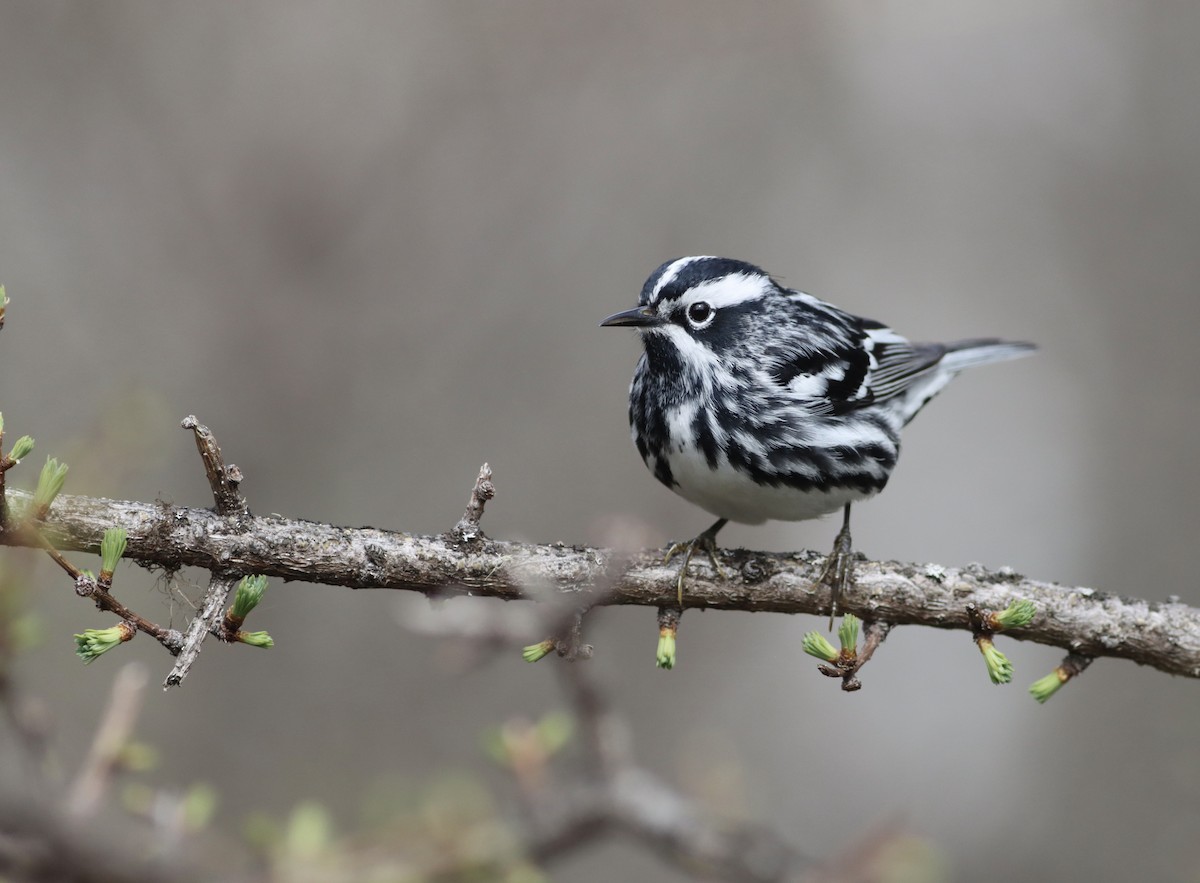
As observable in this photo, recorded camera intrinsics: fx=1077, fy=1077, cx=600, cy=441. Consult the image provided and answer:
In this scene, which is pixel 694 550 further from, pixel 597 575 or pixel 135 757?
pixel 135 757

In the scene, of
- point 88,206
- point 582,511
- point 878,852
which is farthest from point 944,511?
point 88,206

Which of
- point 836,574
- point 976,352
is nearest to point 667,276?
point 836,574

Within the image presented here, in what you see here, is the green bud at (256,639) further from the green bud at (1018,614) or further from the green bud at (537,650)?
the green bud at (1018,614)

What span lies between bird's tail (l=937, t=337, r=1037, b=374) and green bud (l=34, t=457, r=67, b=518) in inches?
165

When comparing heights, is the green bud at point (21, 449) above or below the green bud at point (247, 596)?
above

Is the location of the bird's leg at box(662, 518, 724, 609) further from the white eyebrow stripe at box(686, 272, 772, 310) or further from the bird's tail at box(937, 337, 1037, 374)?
the bird's tail at box(937, 337, 1037, 374)

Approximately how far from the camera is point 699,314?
13.5 feet

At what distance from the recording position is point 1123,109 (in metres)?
9.28

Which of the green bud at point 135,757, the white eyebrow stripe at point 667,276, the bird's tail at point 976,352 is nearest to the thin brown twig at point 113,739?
the green bud at point 135,757

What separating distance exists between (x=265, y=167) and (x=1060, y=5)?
7.16 meters

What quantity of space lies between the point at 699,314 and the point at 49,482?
97.7 inches

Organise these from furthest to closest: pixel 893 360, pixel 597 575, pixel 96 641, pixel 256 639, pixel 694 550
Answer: pixel 893 360 < pixel 694 550 < pixel 597 575 < pixel 256 639 < pixel 96 641

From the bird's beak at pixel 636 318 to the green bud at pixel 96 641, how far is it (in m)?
2.17

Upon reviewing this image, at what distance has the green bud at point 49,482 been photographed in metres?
2.26
